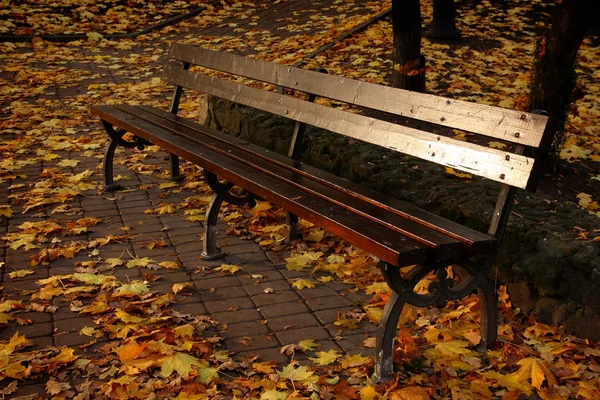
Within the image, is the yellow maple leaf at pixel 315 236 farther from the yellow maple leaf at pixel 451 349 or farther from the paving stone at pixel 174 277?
the yellow maple leaf at pixel 451 349

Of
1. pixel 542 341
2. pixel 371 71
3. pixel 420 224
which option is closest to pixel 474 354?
pixel 542 341

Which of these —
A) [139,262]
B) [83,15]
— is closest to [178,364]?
[139,262]

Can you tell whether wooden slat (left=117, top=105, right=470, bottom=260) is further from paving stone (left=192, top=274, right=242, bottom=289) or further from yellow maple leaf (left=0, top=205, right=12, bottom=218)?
yellow maple leaf (left=0, top=205, right=12, bottom=218)

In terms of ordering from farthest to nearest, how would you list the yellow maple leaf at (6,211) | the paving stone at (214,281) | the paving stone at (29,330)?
1. the yellow maple leaf at (6,211)
2. the paving stone at (214,281)
3. the paving stone at (29,330)

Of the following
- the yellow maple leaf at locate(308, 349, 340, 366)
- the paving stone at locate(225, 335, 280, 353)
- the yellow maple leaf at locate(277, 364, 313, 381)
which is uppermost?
the yellow maple leaf at locate(277, 364, 313, 381)

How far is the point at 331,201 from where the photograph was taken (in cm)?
355

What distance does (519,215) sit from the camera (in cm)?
362

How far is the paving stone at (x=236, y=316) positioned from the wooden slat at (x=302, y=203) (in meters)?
0.56

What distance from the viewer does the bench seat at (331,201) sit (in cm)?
295

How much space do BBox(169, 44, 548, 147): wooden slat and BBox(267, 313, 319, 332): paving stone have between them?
110 centimetres

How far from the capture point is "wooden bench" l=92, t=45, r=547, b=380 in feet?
9.87

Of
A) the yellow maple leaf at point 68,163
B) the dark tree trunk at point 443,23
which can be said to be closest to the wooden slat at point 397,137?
the yellow maple leaf at point 68,163

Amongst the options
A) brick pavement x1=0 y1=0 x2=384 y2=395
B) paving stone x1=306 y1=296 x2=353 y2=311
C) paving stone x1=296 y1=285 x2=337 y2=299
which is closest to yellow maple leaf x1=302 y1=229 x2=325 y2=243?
brick pavement x1=0 y1=0 x2=384 y2=395

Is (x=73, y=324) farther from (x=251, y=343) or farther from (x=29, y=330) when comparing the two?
(x=251, y=343)
